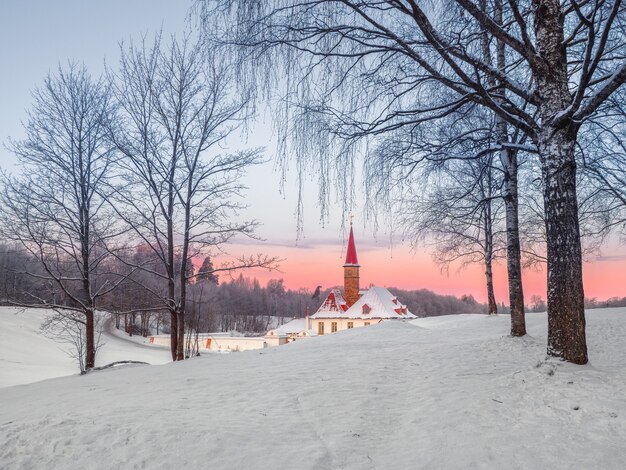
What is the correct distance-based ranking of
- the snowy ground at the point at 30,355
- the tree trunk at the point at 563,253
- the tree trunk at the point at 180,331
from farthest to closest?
the snowy ground at the point at 30,355, the tree trunk at the point at 180,331, the tree trunk at the point at 563,253

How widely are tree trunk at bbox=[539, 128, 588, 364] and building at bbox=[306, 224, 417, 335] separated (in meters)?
35.1

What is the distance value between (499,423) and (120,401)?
13.9 ft

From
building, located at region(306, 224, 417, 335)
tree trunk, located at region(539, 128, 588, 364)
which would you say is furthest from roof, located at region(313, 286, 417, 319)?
tree trunk, located at region(539, 128, 588, 364)

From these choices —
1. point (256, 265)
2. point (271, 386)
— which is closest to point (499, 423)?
point (271, 386)

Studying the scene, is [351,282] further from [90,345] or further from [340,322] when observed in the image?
[90,345]

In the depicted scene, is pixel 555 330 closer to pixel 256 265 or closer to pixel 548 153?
pixel 548 153

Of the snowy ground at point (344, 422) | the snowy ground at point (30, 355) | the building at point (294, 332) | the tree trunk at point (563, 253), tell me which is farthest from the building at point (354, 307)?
the tree trunk at point (563, 253)

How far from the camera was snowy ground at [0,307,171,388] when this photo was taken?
15969 millimetres

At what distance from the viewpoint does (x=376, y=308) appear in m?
42.1

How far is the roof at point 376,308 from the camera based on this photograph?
135 feet

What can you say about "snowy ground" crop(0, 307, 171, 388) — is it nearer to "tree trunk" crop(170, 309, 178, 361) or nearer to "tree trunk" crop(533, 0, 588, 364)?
"tree trunk" crop(170, 309, 178, 361)

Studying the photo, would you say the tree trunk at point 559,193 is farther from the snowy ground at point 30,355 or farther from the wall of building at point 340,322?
the wall of building at point 340,322

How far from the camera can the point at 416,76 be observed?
4906 millimetres

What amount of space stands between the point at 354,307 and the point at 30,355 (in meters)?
31.1
